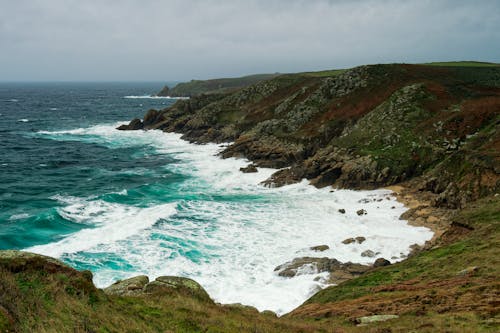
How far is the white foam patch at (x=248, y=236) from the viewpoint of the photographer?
26.4m

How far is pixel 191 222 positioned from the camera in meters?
37.6

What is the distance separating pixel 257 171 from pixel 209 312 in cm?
4251

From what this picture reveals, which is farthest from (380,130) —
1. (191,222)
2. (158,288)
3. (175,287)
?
(158,288)

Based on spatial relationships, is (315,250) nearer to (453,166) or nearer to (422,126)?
(453,166)

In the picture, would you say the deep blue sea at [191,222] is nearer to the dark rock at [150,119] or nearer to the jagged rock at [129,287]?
the jagged rock at [129,287]

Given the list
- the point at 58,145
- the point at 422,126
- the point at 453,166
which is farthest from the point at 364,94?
the point at 58,145

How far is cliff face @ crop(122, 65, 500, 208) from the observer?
40812 mm

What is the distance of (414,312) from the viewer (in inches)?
611

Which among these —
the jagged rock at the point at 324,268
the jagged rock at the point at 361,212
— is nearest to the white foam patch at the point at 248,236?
the jagged rock at the point at 324,268

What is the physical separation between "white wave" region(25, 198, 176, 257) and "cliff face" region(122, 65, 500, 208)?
17633mm

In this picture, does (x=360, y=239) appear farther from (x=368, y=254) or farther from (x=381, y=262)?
(x=381, y=262)

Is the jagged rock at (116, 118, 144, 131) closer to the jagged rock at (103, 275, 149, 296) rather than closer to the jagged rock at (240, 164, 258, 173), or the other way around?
the jagged rock at (240, 164, 258, 173)

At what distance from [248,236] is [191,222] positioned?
6.92 meters

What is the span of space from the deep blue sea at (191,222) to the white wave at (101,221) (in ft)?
0.34
